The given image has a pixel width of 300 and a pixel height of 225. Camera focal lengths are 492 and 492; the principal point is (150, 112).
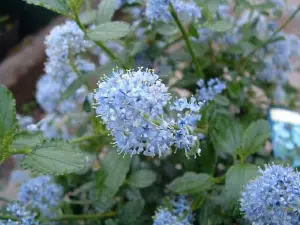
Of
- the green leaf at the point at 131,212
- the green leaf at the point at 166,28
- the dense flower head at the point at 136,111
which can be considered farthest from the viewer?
the green leaf at the point at 166,28

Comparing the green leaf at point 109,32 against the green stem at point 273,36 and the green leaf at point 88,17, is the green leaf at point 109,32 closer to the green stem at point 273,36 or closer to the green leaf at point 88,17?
the green leaf at point 88,17

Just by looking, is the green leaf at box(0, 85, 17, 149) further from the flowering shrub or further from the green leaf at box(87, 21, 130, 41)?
the green leaf at box(87, 21, 130, 41)

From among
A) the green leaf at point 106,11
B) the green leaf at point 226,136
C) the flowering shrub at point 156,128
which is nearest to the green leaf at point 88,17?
the flowering shrub at point 156,128

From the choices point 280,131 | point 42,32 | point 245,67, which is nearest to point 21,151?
point 280,131

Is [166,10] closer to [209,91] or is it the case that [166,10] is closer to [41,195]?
[209,91]

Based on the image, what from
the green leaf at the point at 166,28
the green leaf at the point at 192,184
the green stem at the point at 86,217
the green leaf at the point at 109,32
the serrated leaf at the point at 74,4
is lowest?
the green stem at the point at 86,217

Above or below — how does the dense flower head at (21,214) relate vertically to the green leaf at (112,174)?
below

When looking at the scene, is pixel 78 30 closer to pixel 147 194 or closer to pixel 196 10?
pixel 196 10

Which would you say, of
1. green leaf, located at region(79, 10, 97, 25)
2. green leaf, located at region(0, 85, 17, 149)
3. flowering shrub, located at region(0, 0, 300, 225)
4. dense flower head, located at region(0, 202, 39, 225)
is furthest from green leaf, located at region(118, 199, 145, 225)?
green leaf, located at region(79, 10, 97, 25)
